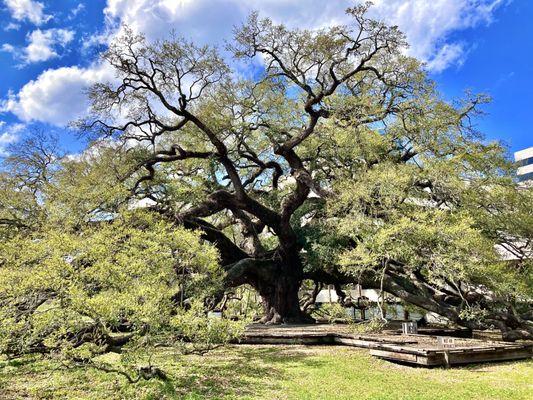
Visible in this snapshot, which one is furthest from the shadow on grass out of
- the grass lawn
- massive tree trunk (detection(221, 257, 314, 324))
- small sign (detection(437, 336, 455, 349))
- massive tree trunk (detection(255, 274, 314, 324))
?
massive tree trunk (detection(255, 274, 314, 324))

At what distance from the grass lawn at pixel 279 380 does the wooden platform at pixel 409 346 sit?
0.28 metres

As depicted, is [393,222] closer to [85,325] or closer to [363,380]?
[363,380]

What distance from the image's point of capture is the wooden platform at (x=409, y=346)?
8992 mm

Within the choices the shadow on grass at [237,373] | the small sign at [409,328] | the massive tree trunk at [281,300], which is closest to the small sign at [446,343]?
the small sign at [409,328]

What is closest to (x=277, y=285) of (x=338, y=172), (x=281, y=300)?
(x=281, y=300)

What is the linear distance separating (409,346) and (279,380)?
346cm

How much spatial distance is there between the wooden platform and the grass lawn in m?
0.28

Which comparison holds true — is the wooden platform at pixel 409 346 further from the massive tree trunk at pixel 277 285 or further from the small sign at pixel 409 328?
the massive tree trunk at pixel 277 285

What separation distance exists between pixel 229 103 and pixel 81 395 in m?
11.9

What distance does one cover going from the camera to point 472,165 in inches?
533

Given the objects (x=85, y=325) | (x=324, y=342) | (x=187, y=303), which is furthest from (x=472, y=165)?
(x=85, y=325)

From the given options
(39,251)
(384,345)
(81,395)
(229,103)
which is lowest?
(81,395)

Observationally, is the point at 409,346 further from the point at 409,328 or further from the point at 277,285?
the point at 277,285

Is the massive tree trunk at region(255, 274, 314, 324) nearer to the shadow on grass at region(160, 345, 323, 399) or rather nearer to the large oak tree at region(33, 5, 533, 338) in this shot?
the large oak tree at region(33, 5, 533, 338)
